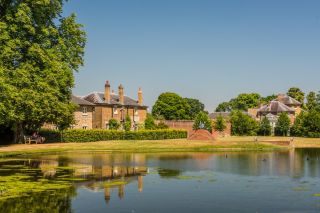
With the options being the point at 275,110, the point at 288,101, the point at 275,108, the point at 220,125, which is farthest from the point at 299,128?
the point at 288,101

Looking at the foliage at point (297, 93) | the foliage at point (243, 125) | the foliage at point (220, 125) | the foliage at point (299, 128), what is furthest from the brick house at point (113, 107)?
the foliage at point (297, 93)

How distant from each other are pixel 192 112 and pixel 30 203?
171 metres

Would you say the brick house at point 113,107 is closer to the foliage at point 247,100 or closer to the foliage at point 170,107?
the foliage at point 170,107

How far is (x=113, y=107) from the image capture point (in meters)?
85.9

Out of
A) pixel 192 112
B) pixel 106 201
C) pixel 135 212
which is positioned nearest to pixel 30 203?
pixel 106 201

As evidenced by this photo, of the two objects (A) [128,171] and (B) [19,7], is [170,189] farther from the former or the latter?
(B) [19,7]

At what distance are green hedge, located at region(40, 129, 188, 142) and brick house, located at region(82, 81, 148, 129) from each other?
13522 millimetres

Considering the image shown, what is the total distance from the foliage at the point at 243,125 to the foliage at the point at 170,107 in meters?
39.8

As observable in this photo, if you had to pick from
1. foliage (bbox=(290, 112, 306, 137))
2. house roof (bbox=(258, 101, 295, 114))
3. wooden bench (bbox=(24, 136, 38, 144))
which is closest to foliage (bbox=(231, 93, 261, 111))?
house roof (bbox=(258, 101, 295, 114))

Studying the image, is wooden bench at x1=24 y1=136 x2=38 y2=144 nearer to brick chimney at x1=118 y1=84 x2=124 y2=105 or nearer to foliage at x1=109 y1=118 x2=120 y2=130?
Answer: foliage at x1=109 y1=118 x2=120 y2=130

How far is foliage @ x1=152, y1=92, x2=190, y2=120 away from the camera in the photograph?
144875mm

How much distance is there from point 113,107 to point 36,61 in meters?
37.3

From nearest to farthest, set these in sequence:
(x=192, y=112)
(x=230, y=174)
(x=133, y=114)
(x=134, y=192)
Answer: (x=134, y=192), (x=230, y=174), (x=133, y=114), (x=192, y=112)

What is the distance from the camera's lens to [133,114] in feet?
301
